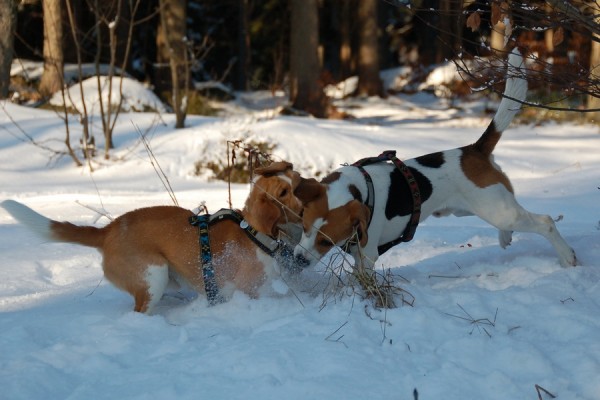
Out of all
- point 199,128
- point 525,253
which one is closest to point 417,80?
point 199,128

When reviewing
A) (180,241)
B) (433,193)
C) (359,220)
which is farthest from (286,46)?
(359,220)

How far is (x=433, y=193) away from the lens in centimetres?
555

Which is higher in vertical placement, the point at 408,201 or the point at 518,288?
the point at 408,201

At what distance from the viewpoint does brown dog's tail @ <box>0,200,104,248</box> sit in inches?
194

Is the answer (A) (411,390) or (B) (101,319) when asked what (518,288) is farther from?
(B) (101,319)

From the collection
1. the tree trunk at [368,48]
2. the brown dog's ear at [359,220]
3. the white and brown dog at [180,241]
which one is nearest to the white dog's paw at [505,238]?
the brown dog's ear at [359,220]

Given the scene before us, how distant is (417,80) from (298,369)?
25.9m

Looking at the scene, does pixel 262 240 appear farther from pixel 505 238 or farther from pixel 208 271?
pixel 505 238

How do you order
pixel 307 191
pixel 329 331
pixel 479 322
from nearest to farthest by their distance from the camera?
pixel 329 331, pixel 479 322, pixel 307 191

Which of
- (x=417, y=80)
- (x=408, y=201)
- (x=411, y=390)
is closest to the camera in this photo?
(x=411, y=390)

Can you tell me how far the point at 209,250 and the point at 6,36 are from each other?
12.1 m

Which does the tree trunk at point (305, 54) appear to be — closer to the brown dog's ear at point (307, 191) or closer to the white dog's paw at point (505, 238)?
the white dog's paw at point (505, 238)

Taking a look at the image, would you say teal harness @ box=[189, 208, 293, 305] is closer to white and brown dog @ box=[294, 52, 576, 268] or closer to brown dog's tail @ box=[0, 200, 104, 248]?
white and brown dog @ box=[294, 52, 576, 268]

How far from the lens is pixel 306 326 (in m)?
4.15
